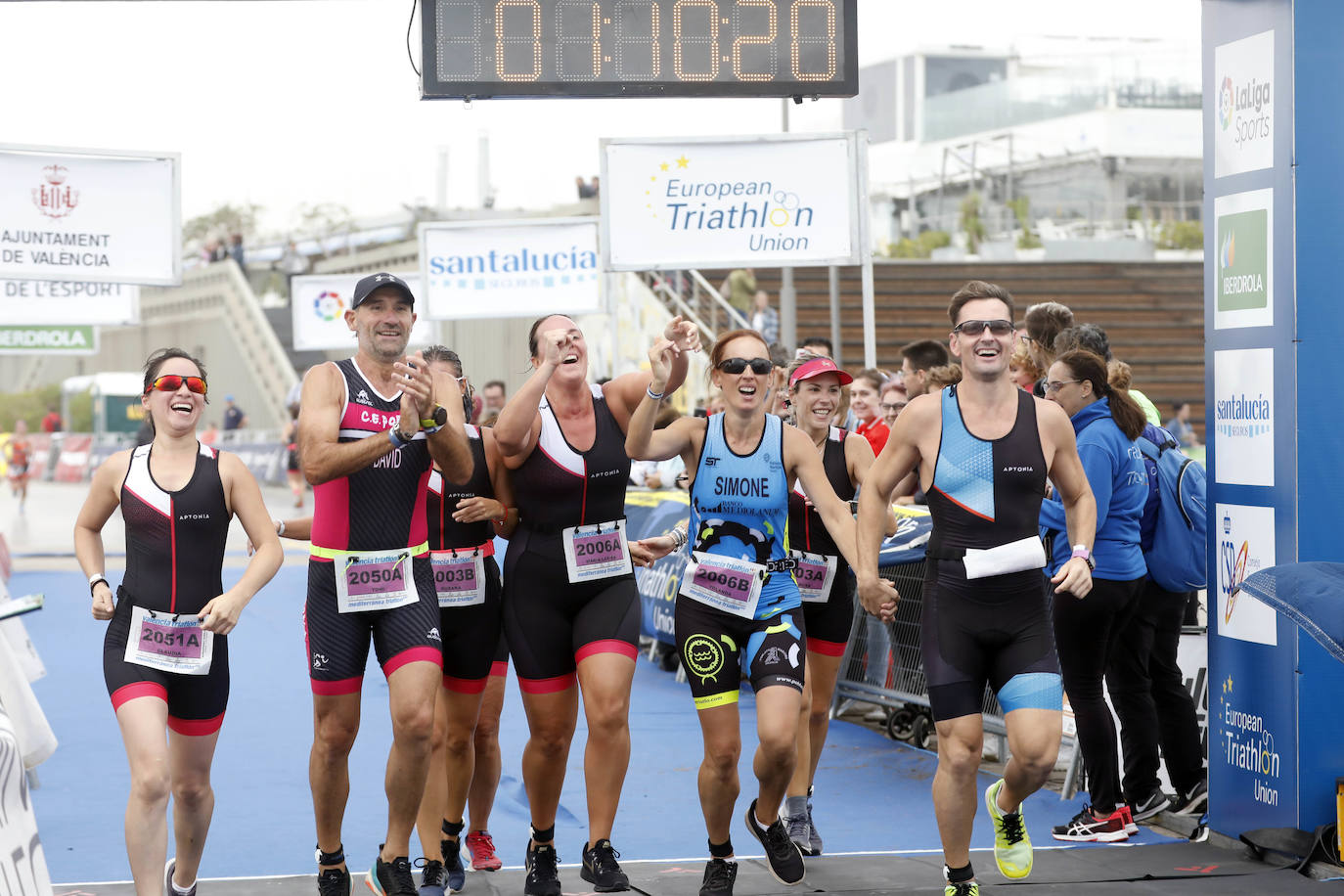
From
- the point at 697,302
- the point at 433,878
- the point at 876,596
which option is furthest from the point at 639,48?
the point at 697,302

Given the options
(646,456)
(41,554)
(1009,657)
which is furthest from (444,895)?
(41,554)

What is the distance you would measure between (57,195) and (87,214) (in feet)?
0.91

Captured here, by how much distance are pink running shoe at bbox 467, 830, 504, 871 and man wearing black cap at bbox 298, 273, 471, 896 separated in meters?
0.77

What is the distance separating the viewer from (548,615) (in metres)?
5.73

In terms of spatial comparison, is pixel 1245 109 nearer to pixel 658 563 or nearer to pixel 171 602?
pixel 171 602

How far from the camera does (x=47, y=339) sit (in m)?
22.0

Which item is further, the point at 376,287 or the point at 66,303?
the point at 66,303

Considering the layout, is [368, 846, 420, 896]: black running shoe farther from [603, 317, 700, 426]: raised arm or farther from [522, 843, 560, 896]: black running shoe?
[603, 317, 700, 426]: raised arm

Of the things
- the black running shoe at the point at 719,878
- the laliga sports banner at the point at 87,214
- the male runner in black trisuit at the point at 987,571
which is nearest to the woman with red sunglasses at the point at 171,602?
the black running shoe at the point at 719,878

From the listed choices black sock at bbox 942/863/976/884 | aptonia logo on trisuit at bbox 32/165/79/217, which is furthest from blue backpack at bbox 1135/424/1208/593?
aptonia logo on trisuit at bbox 32/165/79/217

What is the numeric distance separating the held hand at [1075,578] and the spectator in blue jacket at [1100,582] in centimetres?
131

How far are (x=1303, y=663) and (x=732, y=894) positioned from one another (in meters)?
2.42

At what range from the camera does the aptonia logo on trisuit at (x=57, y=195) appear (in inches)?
484

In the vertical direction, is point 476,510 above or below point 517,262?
below
